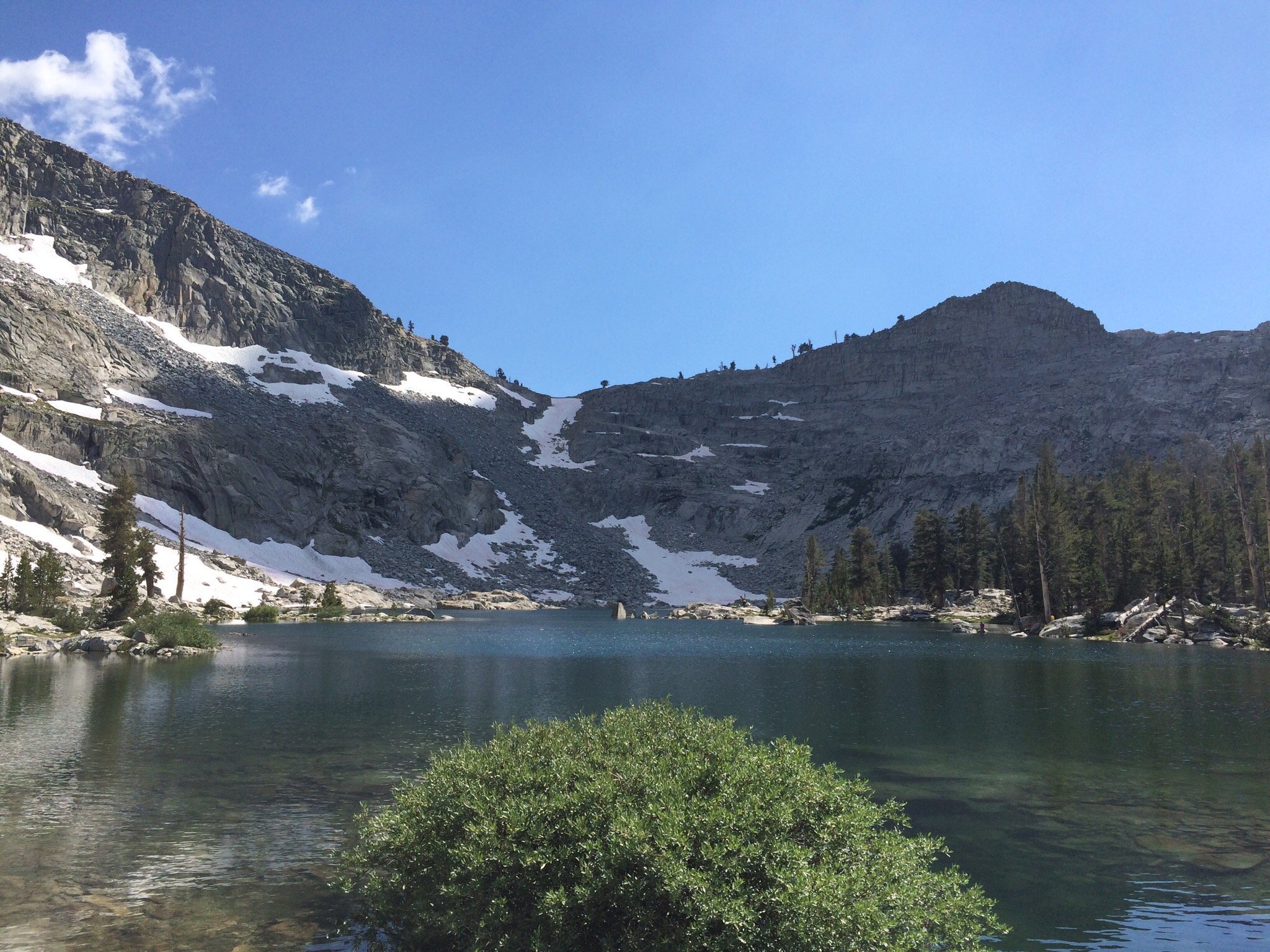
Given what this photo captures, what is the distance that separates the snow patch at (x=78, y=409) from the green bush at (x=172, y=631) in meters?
89.0

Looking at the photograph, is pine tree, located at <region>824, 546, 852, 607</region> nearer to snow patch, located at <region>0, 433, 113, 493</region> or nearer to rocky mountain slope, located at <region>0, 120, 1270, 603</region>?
rocky mountain slope, located at <region>0, 120, 1270, 603</region>

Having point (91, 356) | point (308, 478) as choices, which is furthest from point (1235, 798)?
point (91, 356)

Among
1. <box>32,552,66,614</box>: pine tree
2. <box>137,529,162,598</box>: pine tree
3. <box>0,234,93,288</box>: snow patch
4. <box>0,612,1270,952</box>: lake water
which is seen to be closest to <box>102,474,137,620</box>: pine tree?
<box>137,529,162,598</box>: pine tree

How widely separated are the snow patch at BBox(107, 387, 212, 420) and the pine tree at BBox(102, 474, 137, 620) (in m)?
90.5

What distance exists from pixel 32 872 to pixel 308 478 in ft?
503

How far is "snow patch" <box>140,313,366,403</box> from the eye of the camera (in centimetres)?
17750

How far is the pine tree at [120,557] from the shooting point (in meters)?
62.2

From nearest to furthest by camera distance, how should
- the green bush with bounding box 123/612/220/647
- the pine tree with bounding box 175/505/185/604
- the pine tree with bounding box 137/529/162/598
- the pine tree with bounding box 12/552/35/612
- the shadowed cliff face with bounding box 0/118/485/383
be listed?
1. the green bush with bounding box 123/612/220/647
2. the pine tree with bounding box 12/552/35/612
3. the pine tree with bounding box 137/529/162/598
4. the pine tree with bounding box 175/505/185/604
5. the shadowed cliff face with bounding box 0/118/485/383

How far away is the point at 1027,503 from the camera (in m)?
101

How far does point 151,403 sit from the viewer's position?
145 metres

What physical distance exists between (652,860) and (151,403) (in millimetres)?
163274

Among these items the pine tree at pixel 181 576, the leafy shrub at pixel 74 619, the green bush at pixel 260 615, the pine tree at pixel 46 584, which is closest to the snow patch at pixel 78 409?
the pine tree at pixel 181 576

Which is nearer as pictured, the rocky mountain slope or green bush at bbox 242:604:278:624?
green bush at bbox 242:604:278:624

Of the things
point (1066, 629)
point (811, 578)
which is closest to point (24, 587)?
point (1066, 629)
